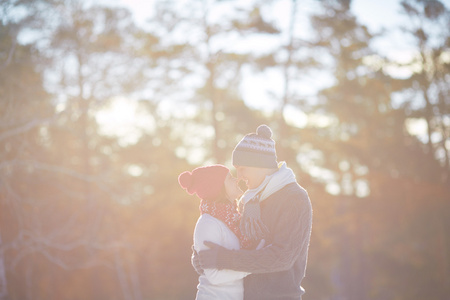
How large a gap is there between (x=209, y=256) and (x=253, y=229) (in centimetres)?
29

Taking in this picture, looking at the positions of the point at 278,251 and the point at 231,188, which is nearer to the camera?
the point at 278,251

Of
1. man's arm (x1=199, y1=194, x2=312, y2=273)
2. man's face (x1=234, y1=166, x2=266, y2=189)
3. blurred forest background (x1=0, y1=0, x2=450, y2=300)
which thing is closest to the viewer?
man's arm (x1=199, y1=194, x2=312, y2=273)

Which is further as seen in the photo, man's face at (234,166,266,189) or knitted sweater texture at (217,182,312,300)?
man's face at (234,166,266,189)

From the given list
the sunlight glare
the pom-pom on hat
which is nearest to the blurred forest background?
the sunlight glare

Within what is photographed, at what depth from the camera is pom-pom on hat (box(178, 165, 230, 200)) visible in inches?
115

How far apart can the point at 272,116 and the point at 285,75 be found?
172 centimetres

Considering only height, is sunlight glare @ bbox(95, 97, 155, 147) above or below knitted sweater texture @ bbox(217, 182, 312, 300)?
above

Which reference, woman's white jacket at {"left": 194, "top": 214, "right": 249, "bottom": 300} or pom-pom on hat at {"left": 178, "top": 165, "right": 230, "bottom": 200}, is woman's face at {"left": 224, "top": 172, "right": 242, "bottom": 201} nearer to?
pom-pom on hat at {"left": 178, "top": 165, "right": 230, "bottom": 200}

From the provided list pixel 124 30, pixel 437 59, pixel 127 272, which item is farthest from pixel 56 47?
pixel 437 59

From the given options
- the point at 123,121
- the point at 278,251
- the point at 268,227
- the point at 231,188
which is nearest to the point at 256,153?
the point at 231,188

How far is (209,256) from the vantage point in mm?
2729

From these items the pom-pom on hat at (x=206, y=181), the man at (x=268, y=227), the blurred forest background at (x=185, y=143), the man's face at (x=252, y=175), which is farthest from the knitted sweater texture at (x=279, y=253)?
the blurred forest background at (x=185, y=143)

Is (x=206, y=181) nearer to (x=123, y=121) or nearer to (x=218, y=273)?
(x=218, y=273)

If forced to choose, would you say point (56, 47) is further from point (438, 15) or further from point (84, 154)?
point (438, 15)
